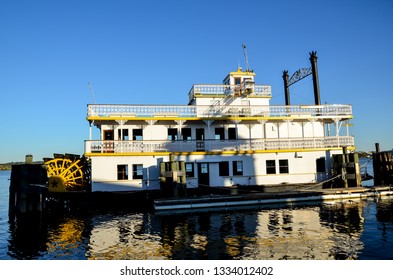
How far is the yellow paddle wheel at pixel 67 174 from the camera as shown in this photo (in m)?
22.4

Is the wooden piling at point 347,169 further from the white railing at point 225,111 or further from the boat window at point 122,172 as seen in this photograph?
the boat window at point 122,172

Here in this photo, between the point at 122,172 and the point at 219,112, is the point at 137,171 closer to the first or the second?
the point at 122,172

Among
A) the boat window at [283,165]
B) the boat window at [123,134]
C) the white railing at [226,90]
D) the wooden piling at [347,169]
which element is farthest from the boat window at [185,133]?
the wooden piling at [347,169]

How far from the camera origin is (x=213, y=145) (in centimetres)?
2250

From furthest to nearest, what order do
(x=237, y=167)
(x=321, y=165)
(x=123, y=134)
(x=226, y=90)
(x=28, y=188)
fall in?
(x=226, y=90), (x=321, y=165), (x=123, y=134), (x=237, y=167), (x=28, y=188)

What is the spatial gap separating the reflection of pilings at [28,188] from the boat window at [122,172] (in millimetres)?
5025

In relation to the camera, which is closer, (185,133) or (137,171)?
(137,171)

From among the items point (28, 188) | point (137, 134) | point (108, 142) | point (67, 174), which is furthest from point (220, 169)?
point (28, 188)

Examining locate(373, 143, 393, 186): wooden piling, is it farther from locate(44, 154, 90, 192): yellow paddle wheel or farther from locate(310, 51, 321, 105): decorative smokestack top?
locate(44, 154, 90, 192): yellow paddle wheel

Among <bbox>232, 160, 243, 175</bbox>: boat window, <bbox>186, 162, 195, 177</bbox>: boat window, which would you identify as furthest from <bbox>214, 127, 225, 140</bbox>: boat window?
<bbox>186, 162, 195, 177</bbox>: boat window

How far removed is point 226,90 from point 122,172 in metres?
11.5

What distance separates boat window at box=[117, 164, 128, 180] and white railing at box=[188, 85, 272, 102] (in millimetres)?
8672

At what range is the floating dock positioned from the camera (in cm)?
1875
